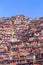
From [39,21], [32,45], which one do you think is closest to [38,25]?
[39,21]

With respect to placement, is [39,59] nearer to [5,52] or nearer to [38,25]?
[5,52]

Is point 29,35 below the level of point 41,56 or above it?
above

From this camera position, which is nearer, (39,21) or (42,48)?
(42,48)

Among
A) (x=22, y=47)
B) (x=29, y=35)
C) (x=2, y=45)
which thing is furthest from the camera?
(x=29, y=35)

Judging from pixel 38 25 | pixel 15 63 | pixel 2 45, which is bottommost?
pixel 15 63

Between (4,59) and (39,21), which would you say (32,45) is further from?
(39,21)

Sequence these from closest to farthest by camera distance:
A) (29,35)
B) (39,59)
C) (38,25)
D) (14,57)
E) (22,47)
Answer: (39,59), (14,57), (22,47), (29,35), (38,25)
